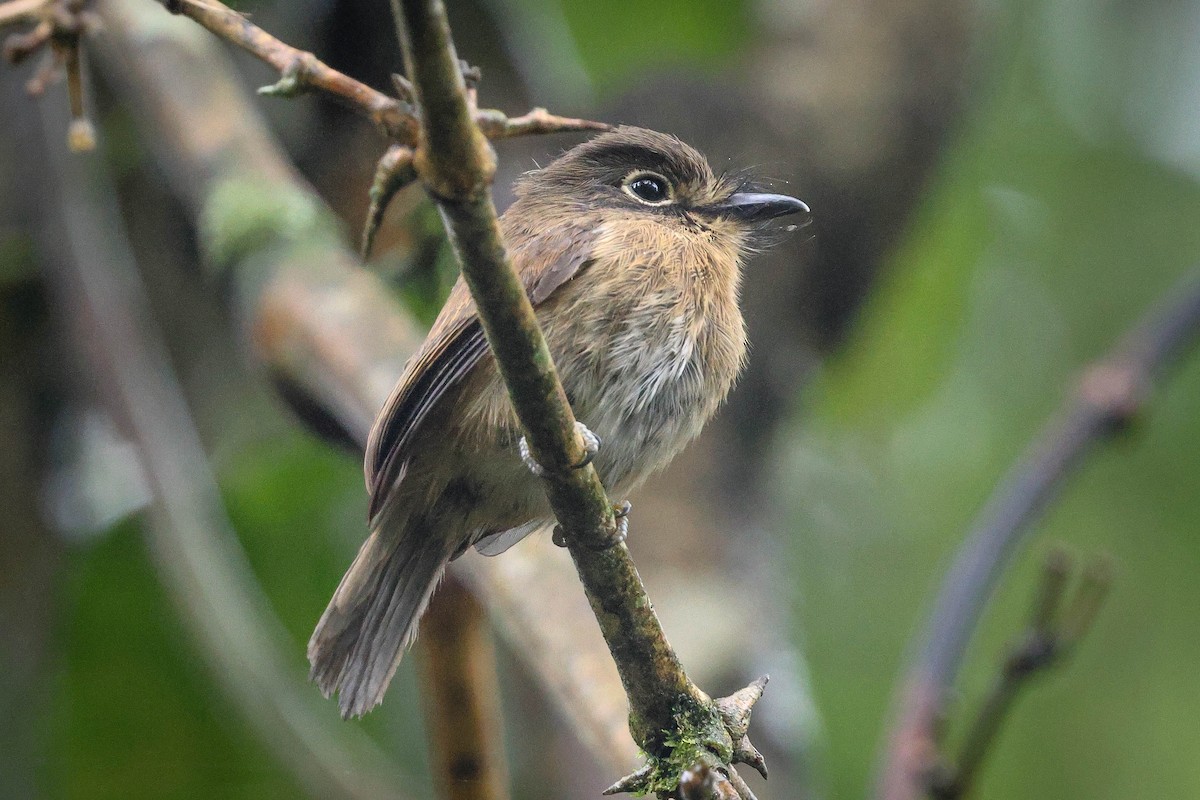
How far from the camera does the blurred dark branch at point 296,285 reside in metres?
2.53

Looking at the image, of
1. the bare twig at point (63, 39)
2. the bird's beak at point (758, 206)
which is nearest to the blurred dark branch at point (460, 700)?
the bird's beak at point (758, 206)

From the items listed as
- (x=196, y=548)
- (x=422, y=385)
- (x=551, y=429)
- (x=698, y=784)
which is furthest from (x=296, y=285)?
(x=698, y=784)

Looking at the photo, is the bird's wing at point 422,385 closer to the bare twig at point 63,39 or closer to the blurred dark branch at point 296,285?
the bare twig at point 63,39

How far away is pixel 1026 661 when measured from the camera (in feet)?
8.66

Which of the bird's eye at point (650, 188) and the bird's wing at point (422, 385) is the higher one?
the bird's eye at point (650, 188)

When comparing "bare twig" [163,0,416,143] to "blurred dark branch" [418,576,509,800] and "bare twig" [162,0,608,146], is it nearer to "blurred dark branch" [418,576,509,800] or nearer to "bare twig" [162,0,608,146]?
"bare twig" [162,0,608,146]

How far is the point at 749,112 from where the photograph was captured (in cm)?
515

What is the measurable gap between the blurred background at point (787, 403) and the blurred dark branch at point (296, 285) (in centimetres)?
12

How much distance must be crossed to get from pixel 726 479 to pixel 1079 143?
8.38 feet

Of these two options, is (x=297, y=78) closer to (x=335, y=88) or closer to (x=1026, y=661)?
(x=335, y=88)

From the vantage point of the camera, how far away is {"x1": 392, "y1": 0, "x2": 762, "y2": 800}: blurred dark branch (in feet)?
3.70

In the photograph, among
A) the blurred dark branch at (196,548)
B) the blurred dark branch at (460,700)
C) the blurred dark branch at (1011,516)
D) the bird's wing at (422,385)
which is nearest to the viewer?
the bird's wing at (422,385)

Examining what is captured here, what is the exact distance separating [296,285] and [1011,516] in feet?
6.38

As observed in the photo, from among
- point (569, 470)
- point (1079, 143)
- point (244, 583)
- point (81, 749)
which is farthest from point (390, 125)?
point (1079, 143)
